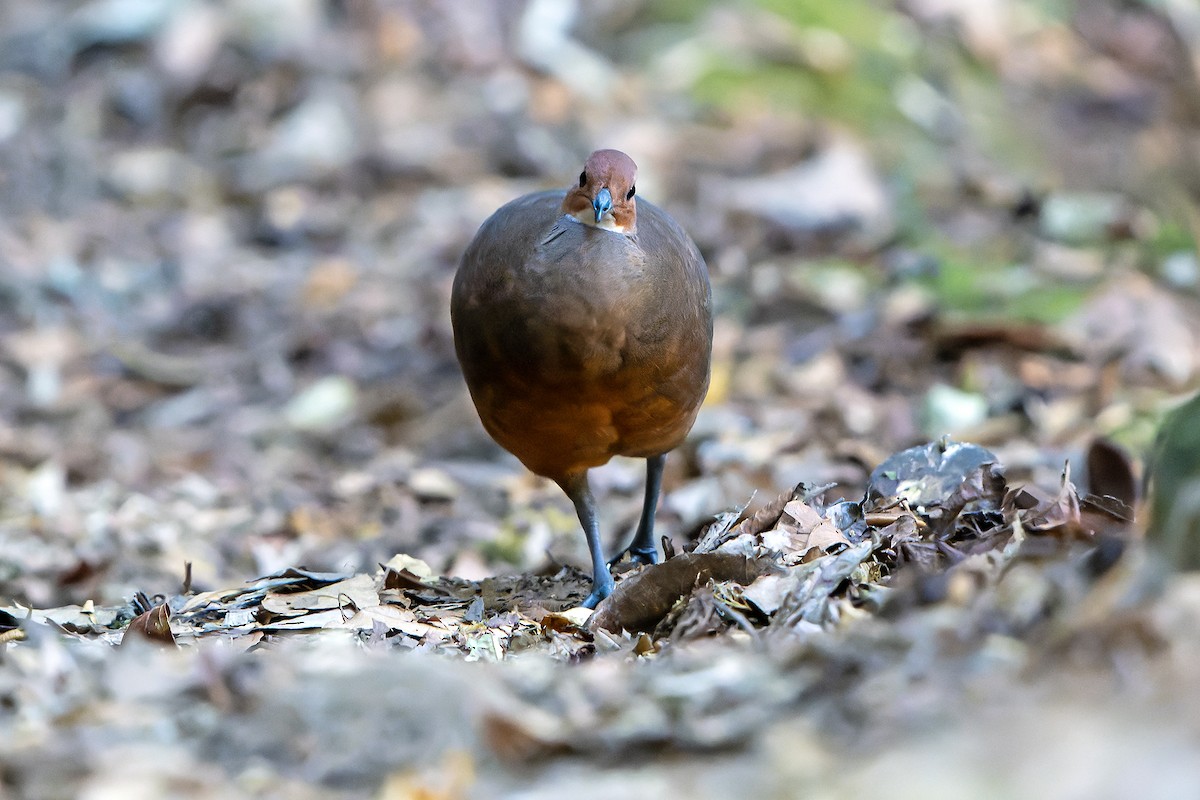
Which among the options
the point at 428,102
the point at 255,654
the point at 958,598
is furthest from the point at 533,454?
the point at 428,102

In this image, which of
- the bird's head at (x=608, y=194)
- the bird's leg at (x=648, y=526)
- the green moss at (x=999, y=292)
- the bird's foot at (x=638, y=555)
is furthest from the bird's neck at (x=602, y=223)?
the green moss at (x=999, y=292)

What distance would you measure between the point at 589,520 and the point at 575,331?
3.10ft

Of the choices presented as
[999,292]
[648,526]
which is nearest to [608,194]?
[648,526]

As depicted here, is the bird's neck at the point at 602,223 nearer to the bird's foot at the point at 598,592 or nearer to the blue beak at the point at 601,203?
the blue beak at the point at 601,203

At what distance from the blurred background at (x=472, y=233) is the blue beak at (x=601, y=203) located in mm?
→ 1630

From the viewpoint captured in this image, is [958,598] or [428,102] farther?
[428,102]

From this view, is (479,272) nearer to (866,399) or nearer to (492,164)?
(866,399)

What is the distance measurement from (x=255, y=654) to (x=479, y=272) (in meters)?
1.62

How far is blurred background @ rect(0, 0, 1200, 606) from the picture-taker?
682cm

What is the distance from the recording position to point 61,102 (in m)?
11.6

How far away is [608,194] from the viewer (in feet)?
15.2

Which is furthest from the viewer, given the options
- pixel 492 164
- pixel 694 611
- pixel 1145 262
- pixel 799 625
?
pixel 492 164

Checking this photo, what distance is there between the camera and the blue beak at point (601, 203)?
4.60 m

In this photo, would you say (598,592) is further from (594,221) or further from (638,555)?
(594,221)
